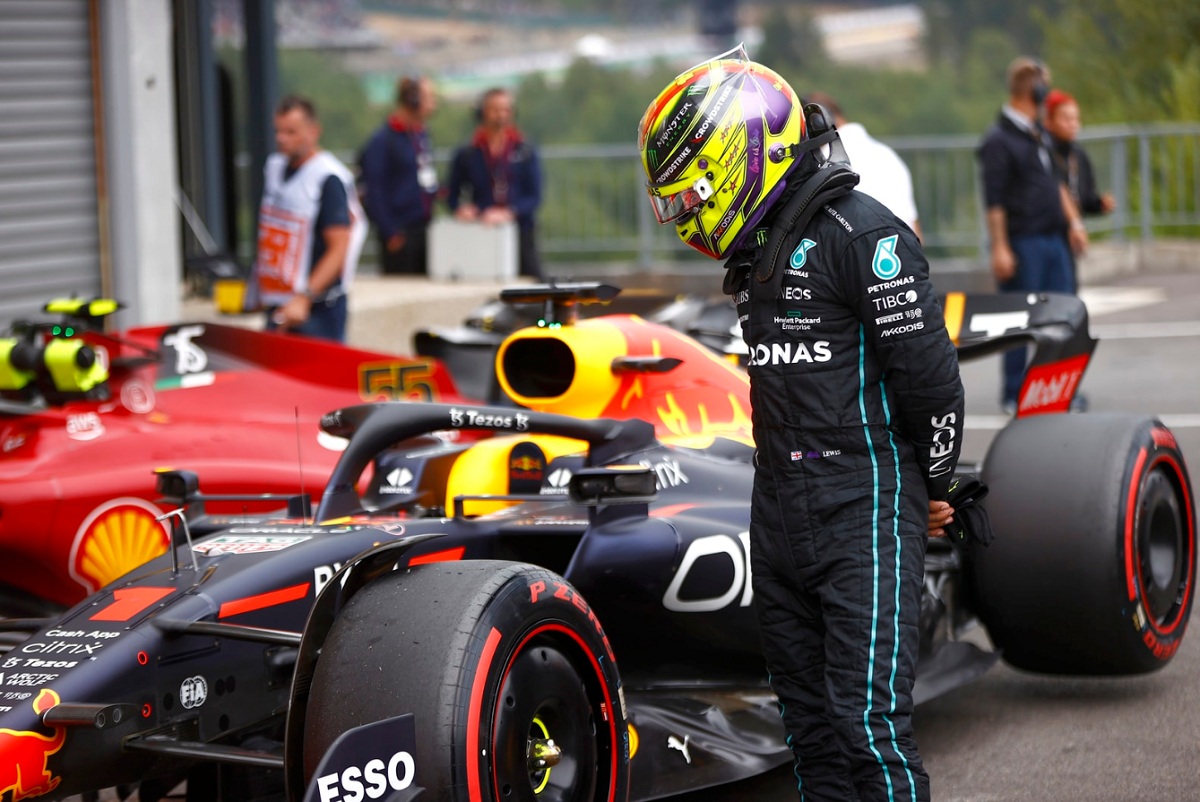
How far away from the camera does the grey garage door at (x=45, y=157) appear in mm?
10344

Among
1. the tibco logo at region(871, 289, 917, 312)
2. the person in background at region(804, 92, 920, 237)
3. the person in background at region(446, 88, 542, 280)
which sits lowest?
the tibco logo at region(871, 289, 917, 312)

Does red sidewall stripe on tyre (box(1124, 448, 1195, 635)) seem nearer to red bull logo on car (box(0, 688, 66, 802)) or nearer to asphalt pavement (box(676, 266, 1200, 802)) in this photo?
asphalt pavement (box(676, 266, 1200, 802))

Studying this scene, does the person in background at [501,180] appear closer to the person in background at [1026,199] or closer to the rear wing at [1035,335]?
the person in background at [1026,199]

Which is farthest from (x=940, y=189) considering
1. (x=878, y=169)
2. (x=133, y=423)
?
(x=133, y=423)

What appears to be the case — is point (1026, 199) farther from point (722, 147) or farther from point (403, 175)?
point (722, 147)

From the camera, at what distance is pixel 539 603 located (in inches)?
144

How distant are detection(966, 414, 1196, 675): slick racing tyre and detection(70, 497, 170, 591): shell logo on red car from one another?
275 cm

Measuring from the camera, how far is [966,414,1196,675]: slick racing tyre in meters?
4.95

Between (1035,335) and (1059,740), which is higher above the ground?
(1035,335)

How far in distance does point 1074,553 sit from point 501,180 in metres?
8.53

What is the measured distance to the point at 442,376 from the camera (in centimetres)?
715

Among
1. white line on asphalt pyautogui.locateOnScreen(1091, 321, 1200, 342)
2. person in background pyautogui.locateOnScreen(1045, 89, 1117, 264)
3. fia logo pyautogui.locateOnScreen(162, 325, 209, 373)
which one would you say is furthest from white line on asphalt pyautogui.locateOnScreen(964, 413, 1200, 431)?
fia logo pyautogui.locateOnScreen(162, 325, 209, 373)

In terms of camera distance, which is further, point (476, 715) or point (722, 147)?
point (722, 147)

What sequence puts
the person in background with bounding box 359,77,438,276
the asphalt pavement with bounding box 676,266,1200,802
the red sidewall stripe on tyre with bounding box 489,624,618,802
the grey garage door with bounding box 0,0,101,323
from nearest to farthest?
the red sidewall stripe on tyre with bounding box 489,624,618,802 → the asphalt pavement with bounding box 676,266,1200,802 → the grey garage door with bounding box 0,0,101,323 → the person in background with bounding box 359,77,438,276
